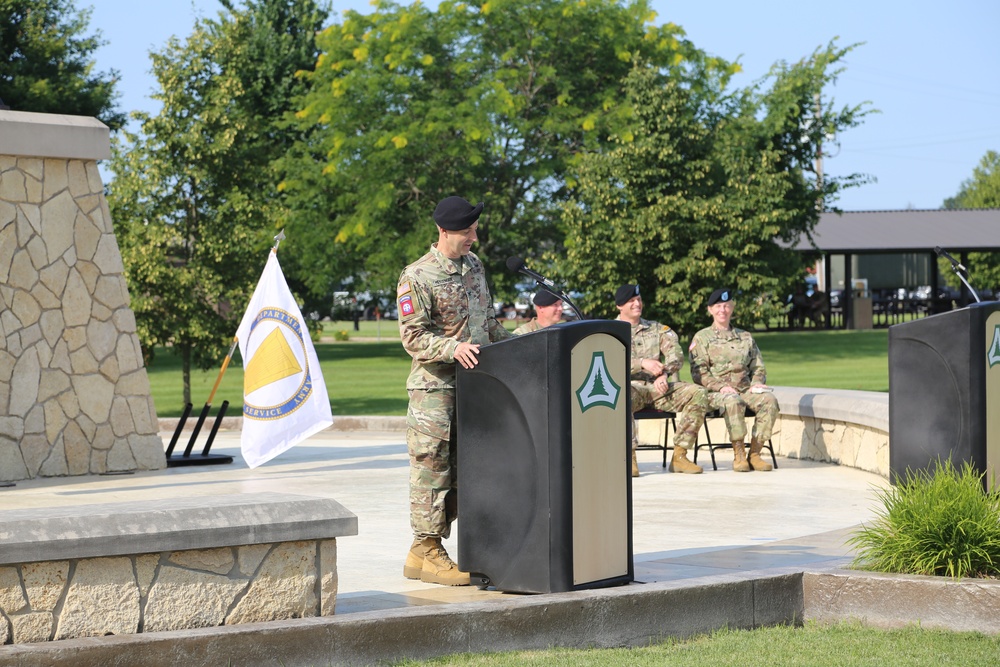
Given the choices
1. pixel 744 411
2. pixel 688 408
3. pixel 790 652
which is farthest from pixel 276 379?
pixel 790 652

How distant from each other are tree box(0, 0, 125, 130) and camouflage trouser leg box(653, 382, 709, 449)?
2903cm

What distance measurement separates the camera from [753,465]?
12602 mm

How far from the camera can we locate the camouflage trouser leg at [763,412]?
41.0 ft

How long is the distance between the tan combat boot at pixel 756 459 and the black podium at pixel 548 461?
6.59 metres

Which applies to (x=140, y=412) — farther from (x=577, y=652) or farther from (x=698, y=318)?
(x=698, y=318)

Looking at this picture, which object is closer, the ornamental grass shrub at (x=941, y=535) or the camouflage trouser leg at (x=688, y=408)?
the ornamental grass shrub at (x=941, y=535)

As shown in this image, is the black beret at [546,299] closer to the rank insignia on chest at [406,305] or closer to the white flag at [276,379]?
the white flag at [276,379]

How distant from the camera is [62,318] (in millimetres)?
12516

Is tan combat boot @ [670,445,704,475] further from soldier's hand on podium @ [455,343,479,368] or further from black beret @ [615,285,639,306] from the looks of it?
soldier's hand on podium @ [455,343,479,368]

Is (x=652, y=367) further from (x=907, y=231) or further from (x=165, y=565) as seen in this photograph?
(x=907, y=231)

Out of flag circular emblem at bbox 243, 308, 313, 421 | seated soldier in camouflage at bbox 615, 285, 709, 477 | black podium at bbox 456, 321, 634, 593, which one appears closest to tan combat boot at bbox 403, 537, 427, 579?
black podium at bbox 456, 321, 634, 593

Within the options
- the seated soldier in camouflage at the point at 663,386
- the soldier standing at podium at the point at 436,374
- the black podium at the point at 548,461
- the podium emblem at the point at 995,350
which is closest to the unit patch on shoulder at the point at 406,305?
the soldier standing at podium at the point at 436,374

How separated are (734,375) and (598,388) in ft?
22.9

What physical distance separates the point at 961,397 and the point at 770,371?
21.9m
